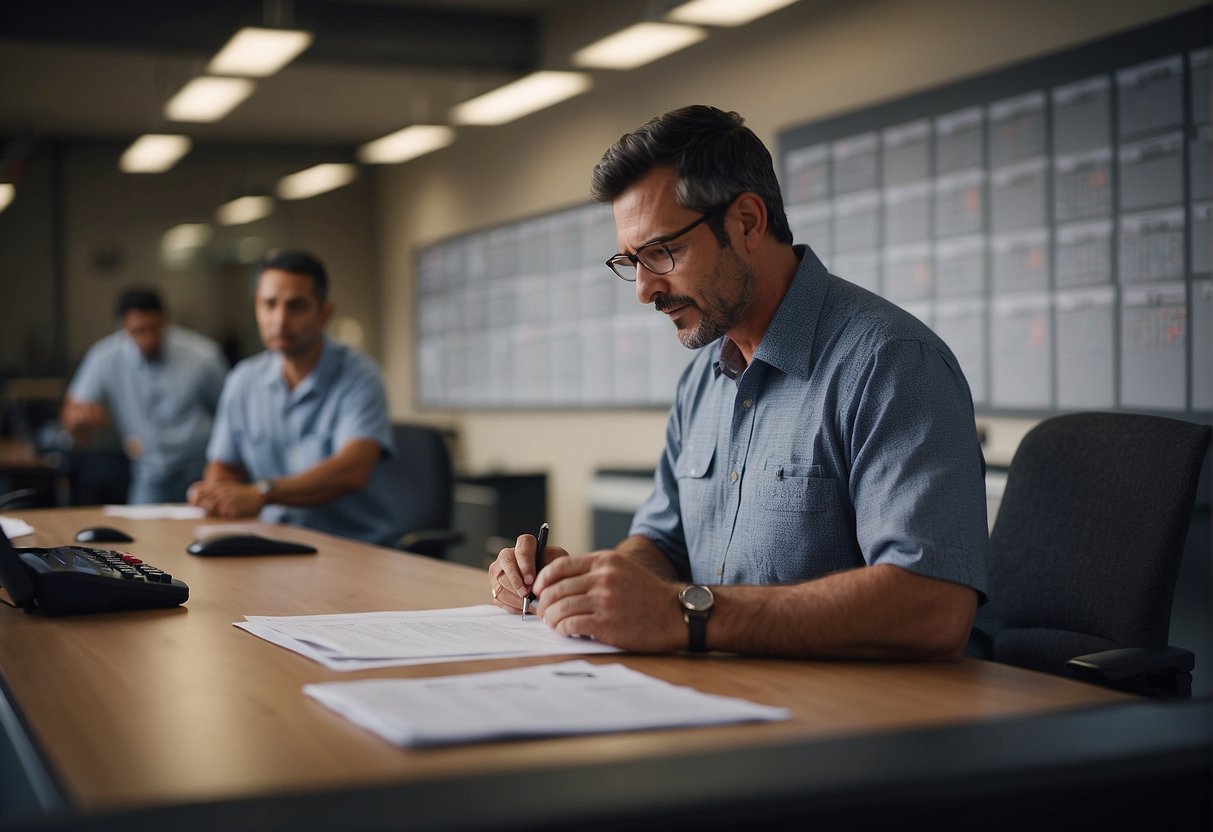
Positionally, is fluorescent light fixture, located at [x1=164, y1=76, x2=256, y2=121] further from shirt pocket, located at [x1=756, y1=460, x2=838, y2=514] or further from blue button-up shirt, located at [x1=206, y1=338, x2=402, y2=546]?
shirt pocket, located at [x1=756, y1=460, x2=838, y2=514]

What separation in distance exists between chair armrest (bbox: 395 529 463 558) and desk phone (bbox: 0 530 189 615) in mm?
1460

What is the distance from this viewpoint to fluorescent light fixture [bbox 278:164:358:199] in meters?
7.48

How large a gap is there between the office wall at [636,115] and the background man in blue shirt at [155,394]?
1661 mm

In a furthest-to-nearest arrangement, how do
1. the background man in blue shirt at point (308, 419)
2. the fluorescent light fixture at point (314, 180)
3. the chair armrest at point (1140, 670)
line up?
the fluorescent light fixture at point (314, 180) → the background man in blue shirt at point (308, 419) → the chair armrest at point (1140, 670)

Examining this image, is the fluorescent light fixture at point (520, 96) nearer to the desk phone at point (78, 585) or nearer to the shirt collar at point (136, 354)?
the shirt collar at point (136, 354)

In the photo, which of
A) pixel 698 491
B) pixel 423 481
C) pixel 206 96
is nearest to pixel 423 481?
pixel 423 481

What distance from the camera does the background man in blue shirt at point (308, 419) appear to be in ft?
Result: 11.2

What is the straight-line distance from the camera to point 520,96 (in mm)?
4562

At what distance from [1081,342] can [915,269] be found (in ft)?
2.47

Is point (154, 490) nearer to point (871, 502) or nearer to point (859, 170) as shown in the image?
point (859, 170)

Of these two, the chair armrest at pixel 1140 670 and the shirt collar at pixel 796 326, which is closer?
the chair armrest at pixel 1140 670

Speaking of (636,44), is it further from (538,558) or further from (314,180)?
(314,180)

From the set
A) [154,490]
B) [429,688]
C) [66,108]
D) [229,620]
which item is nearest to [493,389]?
[154,490]

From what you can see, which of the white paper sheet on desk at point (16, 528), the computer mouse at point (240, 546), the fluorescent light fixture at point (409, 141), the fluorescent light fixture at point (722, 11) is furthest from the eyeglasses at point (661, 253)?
the fluorescent light fixture at point (409, 141)
